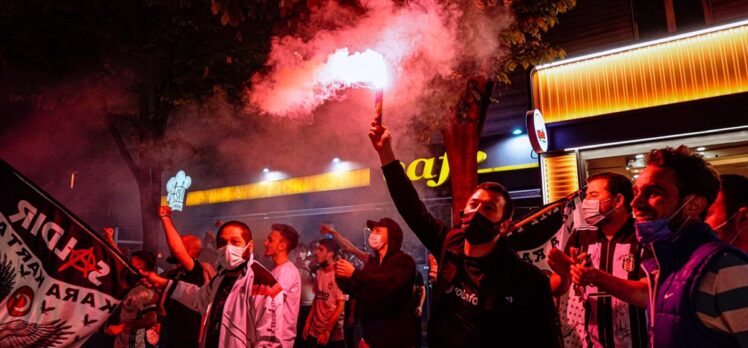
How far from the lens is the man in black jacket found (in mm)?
2773

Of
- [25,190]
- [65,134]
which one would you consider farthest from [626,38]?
[65,134]

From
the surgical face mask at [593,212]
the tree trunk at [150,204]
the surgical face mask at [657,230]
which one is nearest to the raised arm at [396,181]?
the surgical face mask at [657,230]

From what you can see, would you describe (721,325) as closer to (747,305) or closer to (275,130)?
(747,305)

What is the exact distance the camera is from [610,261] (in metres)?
3.76

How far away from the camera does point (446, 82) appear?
6.84 meters

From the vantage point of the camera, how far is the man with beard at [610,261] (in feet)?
11.8

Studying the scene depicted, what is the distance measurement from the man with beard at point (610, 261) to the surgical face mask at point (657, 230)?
1054mm

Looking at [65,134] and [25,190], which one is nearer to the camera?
[25,190]

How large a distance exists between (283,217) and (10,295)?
49.7ft

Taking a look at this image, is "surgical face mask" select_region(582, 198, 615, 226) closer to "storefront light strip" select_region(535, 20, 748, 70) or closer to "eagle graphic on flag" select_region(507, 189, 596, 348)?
"eagle graphic on flag" select_region(507, 189, 596, 348)

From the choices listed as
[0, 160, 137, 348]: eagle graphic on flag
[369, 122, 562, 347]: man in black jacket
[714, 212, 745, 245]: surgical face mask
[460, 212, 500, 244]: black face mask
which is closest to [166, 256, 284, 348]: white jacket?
[0, 160, 137, 348]: eagle graphic on flag

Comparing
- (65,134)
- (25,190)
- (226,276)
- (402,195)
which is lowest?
(226,276)

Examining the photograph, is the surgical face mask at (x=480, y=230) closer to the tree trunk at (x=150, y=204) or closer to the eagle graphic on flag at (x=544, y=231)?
the eagle graphic on flag at (x=544, y=231)

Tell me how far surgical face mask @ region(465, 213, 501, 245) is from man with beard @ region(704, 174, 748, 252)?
5.74 feet
